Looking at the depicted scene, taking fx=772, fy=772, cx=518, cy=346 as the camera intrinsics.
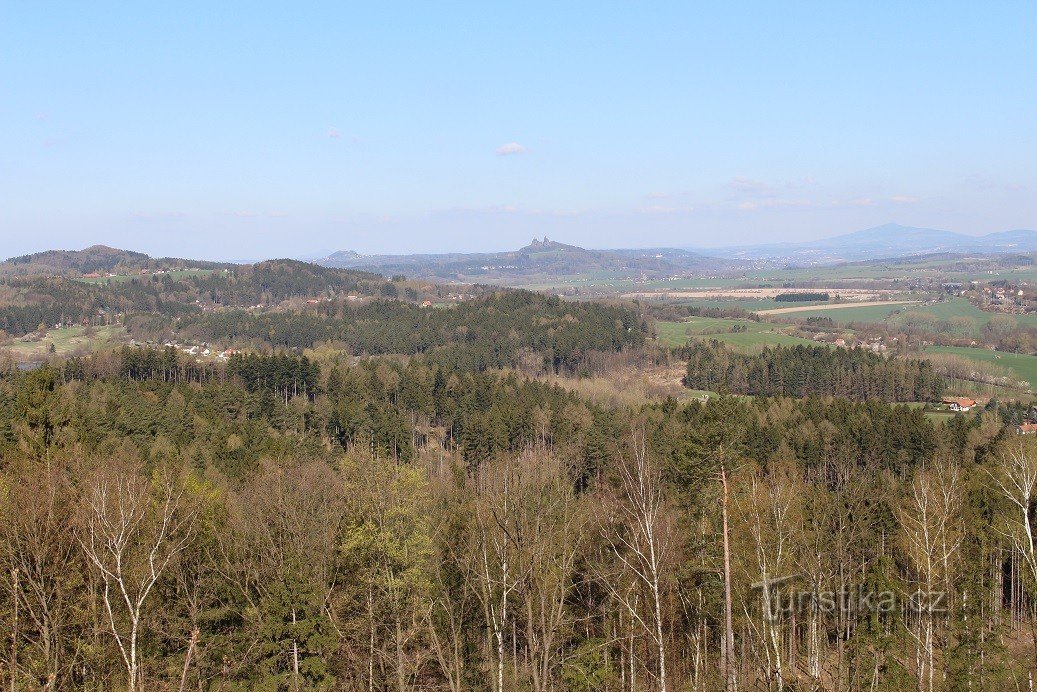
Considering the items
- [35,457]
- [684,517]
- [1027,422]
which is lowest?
[1027,422]

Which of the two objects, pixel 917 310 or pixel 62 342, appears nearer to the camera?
pixel 62 342

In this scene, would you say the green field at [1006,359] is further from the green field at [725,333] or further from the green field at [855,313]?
the green field at [855,313]

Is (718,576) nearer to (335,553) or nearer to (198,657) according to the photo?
(335,553)

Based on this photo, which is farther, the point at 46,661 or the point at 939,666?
the point at 939,666

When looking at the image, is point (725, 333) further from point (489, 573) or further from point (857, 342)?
point (489, 573)

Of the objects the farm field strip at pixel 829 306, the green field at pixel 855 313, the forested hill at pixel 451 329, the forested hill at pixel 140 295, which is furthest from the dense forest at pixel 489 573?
the farm field strip at pixel 829 306

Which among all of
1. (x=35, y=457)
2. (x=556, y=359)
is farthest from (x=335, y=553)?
(x=556, y=359)

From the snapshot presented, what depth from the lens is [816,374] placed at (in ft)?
278

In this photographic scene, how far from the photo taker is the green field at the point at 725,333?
112312 mm

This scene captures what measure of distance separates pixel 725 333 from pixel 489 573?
11277 centimetres

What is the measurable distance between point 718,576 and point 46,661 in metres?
14.9

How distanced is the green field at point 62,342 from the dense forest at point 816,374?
284 feet

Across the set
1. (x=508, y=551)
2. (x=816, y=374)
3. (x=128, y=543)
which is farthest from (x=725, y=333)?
(x=128, y=543)

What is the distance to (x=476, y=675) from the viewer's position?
20.1 meters
